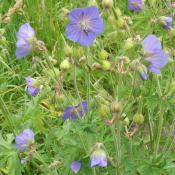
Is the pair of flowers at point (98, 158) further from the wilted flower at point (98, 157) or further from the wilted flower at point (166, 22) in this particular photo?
the wilted flower at point (166, 22)

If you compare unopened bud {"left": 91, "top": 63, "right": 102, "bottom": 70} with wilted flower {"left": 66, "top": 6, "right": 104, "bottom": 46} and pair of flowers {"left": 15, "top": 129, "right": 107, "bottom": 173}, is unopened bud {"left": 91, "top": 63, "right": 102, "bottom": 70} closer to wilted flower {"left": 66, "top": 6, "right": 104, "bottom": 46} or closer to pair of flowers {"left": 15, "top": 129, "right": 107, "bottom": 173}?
wilted flower {"left": 66, "top": 6, "right": 104, "bottom": 46}

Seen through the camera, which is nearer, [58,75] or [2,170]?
[58,75]

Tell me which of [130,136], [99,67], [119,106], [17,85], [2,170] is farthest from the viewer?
[17,85]

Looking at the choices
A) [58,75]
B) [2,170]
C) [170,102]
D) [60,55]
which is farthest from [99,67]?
[60,55]

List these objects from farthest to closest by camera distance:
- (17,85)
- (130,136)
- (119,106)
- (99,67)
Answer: (17,85), (130,136), (99,67), (119,106)

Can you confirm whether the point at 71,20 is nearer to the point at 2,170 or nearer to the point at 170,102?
the point at 170,102

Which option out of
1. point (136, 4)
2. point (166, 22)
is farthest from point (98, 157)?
point (136, 4)

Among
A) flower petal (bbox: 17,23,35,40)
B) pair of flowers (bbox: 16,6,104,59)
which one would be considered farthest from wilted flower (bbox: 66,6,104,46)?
flower petal (bbox: 17,23,35,40)
